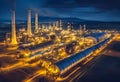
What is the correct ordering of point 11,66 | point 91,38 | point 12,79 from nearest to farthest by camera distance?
point 12,79 → point 11,66 → point 91,38

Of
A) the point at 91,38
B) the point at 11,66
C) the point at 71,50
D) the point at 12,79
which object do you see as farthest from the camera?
the point at 91,38

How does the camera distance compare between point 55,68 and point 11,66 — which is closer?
point 55,68

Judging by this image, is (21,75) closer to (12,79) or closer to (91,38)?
(12,79)

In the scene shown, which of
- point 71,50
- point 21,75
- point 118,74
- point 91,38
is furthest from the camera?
point 91,38

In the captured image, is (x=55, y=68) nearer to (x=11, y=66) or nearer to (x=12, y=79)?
(x=12, y=79)

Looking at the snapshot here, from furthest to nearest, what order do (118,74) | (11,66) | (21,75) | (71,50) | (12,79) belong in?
(71,50) < (11,66) < (118,74) < (21,75) < (12,79)

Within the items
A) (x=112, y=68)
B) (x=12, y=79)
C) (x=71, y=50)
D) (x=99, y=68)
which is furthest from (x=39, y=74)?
(x=71, y=50)

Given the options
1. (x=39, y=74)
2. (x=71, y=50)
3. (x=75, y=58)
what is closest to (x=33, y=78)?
(x=39, y=74)

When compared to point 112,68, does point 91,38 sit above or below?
above

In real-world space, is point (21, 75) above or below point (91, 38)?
below
